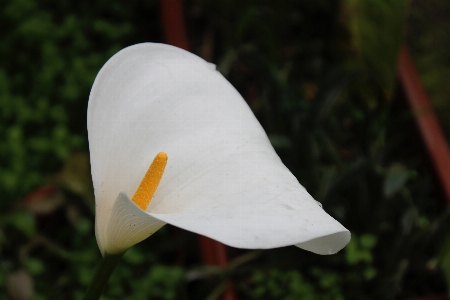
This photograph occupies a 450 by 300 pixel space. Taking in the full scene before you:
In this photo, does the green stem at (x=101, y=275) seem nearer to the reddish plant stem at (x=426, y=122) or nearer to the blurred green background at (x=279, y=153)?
the blurred green background at (x=279, y=153)

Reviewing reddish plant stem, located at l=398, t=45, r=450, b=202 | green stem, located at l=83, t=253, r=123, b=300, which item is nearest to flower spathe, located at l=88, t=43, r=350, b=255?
green stem, located at l=83, t=253, r=123, b=300

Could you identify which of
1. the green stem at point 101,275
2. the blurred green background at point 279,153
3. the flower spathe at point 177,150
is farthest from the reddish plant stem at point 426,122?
the green stem at point 101,275

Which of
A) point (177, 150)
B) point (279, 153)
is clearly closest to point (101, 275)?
point (177, 150)

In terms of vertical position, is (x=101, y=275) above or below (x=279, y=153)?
above

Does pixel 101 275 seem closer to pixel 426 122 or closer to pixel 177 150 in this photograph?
pixel 177 150

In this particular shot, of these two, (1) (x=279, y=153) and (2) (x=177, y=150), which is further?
(1) (x=279, y=153)
